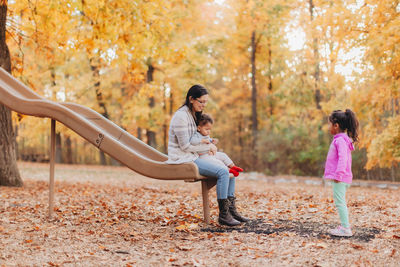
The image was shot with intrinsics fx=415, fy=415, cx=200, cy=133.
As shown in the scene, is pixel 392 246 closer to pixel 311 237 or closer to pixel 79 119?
pixel 311 237

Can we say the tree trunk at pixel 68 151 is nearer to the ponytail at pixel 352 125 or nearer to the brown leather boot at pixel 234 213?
the brown leather boot at pixel 234 213

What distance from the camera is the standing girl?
428 cm

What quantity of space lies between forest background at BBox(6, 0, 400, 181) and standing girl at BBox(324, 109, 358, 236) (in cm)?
583

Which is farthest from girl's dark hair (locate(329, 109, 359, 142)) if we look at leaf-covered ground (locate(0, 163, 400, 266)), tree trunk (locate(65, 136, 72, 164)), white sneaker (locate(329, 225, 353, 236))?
tree trunk (locate(65, 136, 72, 164))

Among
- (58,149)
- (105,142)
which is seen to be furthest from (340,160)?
(58,149)

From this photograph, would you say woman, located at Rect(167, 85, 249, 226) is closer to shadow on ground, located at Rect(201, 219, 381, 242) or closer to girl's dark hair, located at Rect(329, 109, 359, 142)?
shadow on ground, located at Rect(201, 219, 381, 242)

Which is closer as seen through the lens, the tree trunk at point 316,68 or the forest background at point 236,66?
the forest background at point 236,66

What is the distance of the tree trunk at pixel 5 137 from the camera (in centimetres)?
847

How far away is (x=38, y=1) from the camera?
29.1ft

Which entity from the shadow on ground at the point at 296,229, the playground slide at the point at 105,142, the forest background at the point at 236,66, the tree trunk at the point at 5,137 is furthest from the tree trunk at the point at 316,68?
the playground slide at the point at 105,142

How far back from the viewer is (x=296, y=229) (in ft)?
15.2

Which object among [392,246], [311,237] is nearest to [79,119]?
[311,237]

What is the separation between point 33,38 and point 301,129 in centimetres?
1110

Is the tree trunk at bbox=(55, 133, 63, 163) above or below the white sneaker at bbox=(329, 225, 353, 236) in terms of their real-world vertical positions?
above
